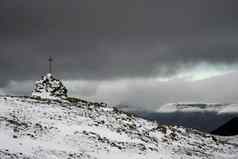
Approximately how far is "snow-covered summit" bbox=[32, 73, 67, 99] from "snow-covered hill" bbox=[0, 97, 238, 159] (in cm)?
399

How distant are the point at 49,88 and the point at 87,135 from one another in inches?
956

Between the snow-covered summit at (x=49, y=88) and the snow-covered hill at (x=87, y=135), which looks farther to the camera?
the snow-covered summit at (x=49, y=88)

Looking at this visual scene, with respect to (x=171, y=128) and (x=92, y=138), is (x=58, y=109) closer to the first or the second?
(x=92, y=138)

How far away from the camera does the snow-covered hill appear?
116 feet

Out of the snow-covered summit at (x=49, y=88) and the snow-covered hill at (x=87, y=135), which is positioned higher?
the snow-covered summit at (x=49, y=88)

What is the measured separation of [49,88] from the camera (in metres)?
65.9

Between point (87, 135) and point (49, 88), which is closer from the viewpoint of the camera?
point (87, 135)

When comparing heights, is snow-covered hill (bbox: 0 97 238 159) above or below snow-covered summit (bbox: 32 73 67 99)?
below

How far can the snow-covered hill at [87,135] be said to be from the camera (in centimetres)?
3526

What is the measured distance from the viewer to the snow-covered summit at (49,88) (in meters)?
65.4

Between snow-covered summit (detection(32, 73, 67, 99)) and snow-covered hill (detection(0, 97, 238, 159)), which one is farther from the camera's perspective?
snow-covered summit (detection(32, 73, 67, 99))

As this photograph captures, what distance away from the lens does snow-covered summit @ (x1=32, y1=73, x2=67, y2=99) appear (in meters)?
65.4

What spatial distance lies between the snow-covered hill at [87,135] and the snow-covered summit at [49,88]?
399 centimetres

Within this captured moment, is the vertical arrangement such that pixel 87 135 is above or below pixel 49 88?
below
